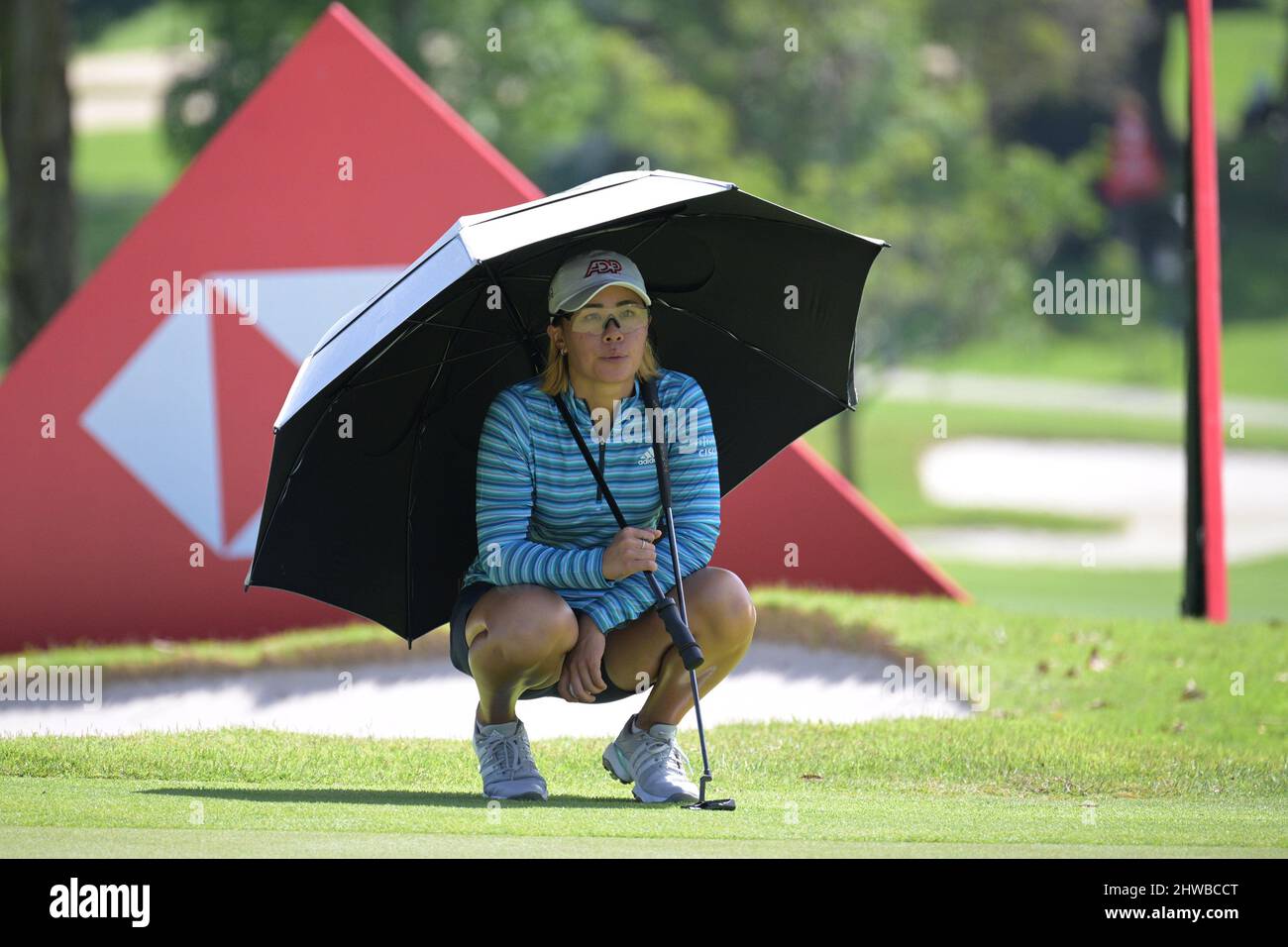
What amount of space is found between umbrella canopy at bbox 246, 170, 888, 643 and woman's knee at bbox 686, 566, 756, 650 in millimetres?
815

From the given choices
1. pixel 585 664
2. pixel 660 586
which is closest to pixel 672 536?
pixel 660 586

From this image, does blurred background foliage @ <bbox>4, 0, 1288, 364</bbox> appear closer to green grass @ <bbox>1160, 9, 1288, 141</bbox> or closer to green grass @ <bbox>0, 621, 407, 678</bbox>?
green grass @ <bbox>0, 621, 407, 678</bbox>

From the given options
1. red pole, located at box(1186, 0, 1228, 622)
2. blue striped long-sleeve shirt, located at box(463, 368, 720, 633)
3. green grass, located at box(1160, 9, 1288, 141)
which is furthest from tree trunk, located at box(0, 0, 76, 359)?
green grass, located at box(1160, 9, 1288, 141)

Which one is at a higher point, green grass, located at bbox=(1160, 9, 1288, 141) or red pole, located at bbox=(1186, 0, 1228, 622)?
green grass, located at bbox=(1160, 9, 1288, 141)

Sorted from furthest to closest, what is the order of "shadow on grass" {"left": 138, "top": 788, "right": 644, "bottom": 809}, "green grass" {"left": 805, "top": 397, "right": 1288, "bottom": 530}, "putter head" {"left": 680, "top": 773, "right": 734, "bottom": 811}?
1. "green grass" {"left": 805, "top": 397, "right": 1288, "bottom": 530}
2. "shadow on grass" {"left": 138, "top": 788, "right": 644, "bottom": 809}
3. "putter head" {"left": 680, "top": 773, "right": 734, "bottom": 811}

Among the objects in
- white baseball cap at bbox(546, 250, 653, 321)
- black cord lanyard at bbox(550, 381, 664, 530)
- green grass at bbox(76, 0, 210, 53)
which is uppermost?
green grass at bbox(76, 0, 210, 53)

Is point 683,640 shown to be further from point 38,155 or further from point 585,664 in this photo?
point 38,155

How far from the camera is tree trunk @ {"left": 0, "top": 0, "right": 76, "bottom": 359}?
51.1 ft

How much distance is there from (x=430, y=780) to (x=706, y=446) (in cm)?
146

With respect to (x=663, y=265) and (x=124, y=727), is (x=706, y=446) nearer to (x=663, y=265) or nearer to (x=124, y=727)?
(x=663, y=265)

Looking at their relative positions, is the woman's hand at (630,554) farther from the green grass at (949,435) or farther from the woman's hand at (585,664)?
the green grass at (949,435)

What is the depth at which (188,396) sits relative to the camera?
9.97 metres

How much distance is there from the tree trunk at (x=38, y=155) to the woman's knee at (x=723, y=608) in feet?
36.5

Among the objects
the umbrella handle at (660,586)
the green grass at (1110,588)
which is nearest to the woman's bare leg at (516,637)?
the umbrella handle at (660,586)
